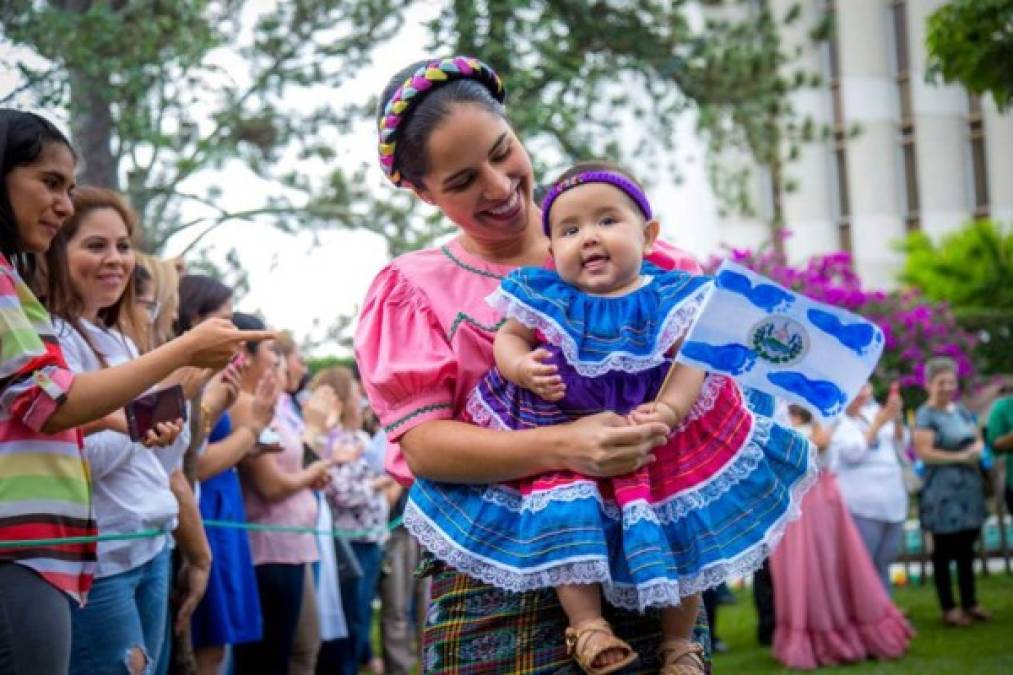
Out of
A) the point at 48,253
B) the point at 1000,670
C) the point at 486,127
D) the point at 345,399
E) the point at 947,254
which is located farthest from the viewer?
the point at 947,254

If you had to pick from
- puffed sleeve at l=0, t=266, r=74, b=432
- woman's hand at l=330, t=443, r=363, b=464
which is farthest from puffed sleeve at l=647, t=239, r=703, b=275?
woman's hand at l=330, t=443, r=363, b=464

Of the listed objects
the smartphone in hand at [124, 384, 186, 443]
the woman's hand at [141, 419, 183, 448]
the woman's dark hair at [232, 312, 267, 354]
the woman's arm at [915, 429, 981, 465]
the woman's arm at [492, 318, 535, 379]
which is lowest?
the woman's arm at [915, 429, 981, 465]

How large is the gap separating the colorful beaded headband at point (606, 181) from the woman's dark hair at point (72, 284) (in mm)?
1475

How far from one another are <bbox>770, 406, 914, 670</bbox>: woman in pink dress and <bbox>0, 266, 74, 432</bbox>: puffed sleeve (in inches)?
280

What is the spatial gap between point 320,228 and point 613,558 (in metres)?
8.82

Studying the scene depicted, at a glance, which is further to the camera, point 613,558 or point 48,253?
point 48,253

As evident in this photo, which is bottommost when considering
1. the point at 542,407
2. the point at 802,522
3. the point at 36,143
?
the point at 802,522

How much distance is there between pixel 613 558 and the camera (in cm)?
258

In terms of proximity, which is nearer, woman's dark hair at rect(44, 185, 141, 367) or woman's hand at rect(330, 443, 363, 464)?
woman's dark hair at rect(44, 185, 141, 367)

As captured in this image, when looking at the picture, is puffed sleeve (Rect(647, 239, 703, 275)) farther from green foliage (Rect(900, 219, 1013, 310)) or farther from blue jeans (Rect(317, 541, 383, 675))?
green foliage (Rect(900, 219, 1013, 310))

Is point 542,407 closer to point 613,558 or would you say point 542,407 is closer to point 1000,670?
point 613,558

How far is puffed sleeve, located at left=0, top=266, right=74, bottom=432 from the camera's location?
2889 mm

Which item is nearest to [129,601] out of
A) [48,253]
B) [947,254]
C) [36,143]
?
[48,253]

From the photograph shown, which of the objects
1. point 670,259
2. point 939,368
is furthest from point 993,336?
point 670,259
